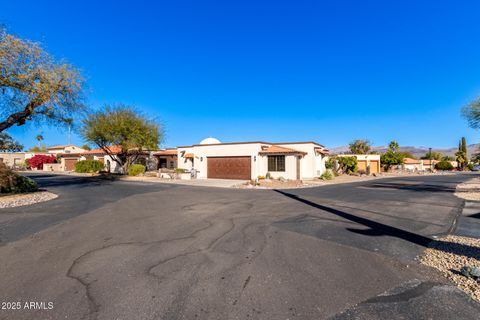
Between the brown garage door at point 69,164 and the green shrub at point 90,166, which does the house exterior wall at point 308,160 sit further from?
the brown garage door at point 69,164

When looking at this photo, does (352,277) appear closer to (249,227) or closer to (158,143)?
(249,227)

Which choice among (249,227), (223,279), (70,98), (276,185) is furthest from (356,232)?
(70,98)

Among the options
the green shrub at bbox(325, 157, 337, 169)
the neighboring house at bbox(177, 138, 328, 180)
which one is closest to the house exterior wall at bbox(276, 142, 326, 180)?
the neighboring house at bbox(177, 138, 328, 180)

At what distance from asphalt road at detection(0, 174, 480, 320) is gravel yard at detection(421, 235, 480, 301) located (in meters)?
0.20

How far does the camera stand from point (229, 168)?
92.7ft

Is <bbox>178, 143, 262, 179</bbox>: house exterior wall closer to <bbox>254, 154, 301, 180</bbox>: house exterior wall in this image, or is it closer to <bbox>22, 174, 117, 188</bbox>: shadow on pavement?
<bbox>254, 154, 301, 180</bbox>: house exterior wall

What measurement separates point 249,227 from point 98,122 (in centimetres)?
2733

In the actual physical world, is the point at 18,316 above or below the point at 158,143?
below

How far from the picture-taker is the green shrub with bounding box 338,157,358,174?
37.1m

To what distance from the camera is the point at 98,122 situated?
2806cm

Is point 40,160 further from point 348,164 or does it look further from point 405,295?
point 405,295

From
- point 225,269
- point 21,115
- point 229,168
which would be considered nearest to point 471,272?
point 225,269

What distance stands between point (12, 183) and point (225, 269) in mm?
15922

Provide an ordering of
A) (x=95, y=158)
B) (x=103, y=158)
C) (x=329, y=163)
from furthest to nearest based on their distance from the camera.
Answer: (x=95, y=158) → (x=103, y=158) → (x=329, y=163)
